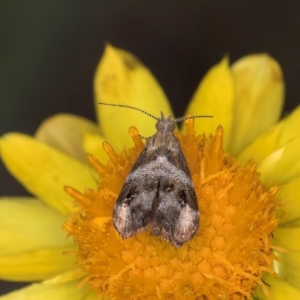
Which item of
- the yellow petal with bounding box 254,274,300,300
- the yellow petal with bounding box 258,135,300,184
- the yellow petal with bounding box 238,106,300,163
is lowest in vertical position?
the yellow petal with bounding box 254,274,300,300

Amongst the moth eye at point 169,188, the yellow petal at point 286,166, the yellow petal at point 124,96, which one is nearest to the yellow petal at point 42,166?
the yellow petal at point 124,96

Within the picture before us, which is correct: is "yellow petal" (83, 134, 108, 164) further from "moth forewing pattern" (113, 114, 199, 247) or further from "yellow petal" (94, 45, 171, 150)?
"moth forewing pattern" (113, 114, 199, 247)

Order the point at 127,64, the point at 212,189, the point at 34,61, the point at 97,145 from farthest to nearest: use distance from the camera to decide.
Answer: the point at 34,61, the point at 127,64, the point at 97,145, the point at 212,189

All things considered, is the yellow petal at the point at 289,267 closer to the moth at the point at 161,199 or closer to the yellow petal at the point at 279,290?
the yellow petal at the point at 279,290

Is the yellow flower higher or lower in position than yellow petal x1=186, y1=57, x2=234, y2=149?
lower

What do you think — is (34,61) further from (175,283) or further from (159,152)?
(175,283)

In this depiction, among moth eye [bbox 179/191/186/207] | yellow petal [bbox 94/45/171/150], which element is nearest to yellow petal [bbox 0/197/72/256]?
yellow petal [bbox 94/45/171/150]

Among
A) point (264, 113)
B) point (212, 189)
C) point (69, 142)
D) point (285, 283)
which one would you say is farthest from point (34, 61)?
point (285, 283)
